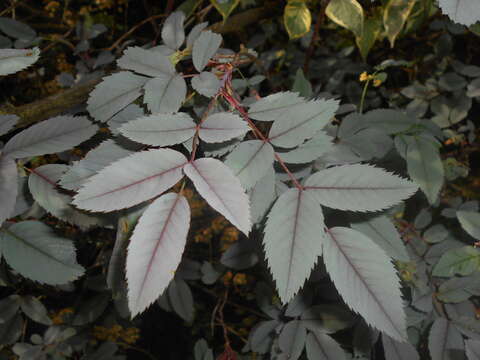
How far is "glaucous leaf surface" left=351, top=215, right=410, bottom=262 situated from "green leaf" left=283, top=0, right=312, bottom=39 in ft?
1.89

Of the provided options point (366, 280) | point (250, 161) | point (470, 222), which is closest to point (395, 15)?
point (470, 222)

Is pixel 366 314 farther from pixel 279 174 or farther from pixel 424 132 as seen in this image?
pixel 424 132

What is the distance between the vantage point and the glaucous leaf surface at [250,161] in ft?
1.91

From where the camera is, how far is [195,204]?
1.45 m

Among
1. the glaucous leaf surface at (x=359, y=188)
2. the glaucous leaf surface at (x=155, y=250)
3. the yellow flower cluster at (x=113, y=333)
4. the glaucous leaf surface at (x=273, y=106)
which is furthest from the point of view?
the yellow flower cluster at (x=113, y=333)

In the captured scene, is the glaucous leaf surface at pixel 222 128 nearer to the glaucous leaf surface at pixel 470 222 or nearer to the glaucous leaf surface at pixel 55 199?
the glaucous leaf surface at pixel 55 199

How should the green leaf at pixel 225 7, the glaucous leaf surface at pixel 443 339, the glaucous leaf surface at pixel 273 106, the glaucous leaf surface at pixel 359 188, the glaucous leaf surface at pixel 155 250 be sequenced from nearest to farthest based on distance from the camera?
the glaucous leaf surface at pixel 155 250 → the glaucous leaf surface at pixel 359 188 → the glaucous leaf surface at pixel 273 106 → the glaucous leaf surface at pixel 443 339 → the green leaf at pixel 225 7

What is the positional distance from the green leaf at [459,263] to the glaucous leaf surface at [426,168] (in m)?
0.17

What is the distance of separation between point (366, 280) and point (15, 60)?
2.17 feet

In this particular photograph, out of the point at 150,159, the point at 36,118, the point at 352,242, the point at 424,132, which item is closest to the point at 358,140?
the point at 424,132

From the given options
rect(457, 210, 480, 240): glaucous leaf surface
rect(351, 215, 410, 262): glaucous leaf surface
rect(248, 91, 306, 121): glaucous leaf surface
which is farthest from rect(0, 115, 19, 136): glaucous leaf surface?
rect(457, 210, 480, 240): glaucous leaf surface

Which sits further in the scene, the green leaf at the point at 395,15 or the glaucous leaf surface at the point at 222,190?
the green leaf at the point at 395,15

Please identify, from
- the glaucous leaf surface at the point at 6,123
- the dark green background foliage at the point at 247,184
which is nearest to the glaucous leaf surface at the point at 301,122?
the dark green background foliage at the point at 247,184

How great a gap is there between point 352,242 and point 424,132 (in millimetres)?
691
